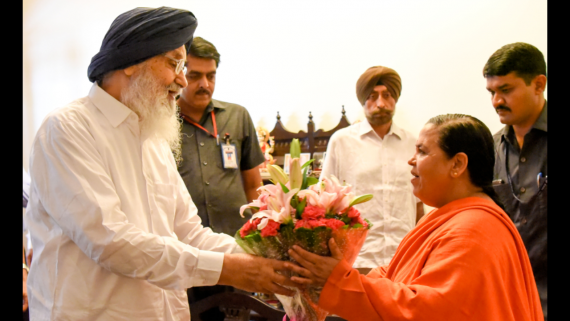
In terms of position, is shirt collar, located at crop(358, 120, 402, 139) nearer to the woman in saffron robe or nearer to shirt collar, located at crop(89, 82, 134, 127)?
the woman in saffron robe

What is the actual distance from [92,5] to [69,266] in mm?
5954

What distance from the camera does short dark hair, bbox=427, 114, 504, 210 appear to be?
5.69 ft

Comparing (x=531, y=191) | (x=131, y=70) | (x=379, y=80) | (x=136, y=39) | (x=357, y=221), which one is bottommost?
(x=531, y=191)

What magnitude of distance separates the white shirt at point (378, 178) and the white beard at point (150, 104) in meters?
1.50

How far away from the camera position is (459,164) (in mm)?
1736

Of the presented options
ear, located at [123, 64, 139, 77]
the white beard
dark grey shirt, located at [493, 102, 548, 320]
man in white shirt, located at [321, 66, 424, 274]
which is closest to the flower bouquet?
the white beard

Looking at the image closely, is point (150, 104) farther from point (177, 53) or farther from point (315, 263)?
point (315, 263)

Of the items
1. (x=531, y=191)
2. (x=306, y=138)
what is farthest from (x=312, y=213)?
(x=306, y=138)

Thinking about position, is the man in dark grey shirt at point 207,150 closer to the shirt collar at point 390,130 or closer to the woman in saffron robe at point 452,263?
the shirt collar at point 390,130

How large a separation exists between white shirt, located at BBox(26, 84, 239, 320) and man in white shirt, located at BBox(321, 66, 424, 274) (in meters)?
1.60

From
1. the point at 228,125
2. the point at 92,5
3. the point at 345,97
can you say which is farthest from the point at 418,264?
the point at 92,5

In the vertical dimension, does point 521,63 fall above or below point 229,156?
above

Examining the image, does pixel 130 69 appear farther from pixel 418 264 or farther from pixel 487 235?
pixel 487 235

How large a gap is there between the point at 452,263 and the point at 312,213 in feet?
1.49
